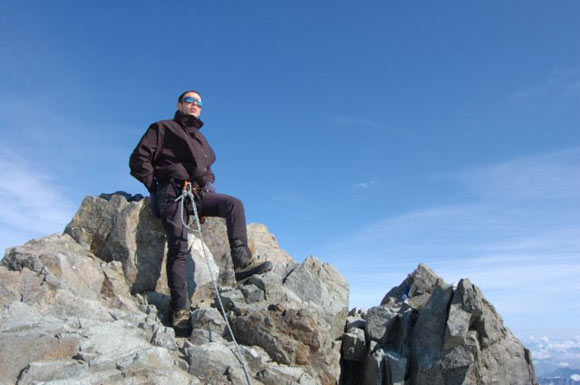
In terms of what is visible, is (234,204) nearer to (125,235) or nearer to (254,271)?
(254,271)

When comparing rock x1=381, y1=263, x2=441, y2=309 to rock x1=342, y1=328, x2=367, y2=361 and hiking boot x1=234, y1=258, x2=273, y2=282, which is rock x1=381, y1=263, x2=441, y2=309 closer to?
rock x1=342, y1=328, x2=367, y2=361

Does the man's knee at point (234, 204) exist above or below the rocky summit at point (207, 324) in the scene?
above

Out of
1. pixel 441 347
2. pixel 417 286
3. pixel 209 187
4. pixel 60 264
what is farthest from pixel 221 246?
pixel 417 286

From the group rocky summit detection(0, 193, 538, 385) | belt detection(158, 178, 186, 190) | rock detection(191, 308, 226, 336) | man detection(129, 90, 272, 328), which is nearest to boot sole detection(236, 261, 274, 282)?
man detection(129, 90, 272, 328)

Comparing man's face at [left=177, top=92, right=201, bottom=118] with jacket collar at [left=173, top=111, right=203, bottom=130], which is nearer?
jacket collar at [left=173, top=111, right=203, bottom=130]

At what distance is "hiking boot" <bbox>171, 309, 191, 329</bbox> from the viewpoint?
10332 mm

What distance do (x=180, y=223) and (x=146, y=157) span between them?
6.45ft

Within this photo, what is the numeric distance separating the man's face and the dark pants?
2168 mm

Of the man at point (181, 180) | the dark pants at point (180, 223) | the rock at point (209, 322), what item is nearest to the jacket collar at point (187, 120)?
the man at point (181, 180)

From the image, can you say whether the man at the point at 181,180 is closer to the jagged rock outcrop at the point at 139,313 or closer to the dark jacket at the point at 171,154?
the dark jacket at the point at 171,154

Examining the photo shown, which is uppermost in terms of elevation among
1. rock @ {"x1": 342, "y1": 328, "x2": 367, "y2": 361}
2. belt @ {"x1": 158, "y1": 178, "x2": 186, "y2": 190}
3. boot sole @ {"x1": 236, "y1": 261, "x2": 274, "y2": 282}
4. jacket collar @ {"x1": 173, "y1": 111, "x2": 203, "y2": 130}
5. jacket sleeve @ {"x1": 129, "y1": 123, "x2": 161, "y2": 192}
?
jacket collar @ {"x1": 173, "y1": 111, "x2": 203, "y2": 130}

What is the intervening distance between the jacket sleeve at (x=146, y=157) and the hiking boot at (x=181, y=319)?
341cm

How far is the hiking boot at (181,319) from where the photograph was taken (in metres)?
10.3

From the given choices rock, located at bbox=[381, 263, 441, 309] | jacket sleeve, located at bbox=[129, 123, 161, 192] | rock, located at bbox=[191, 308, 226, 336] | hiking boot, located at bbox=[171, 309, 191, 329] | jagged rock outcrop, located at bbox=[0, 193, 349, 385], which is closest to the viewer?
jagged rock outcrop, located at bbox=[0, 193, 349, 385]
